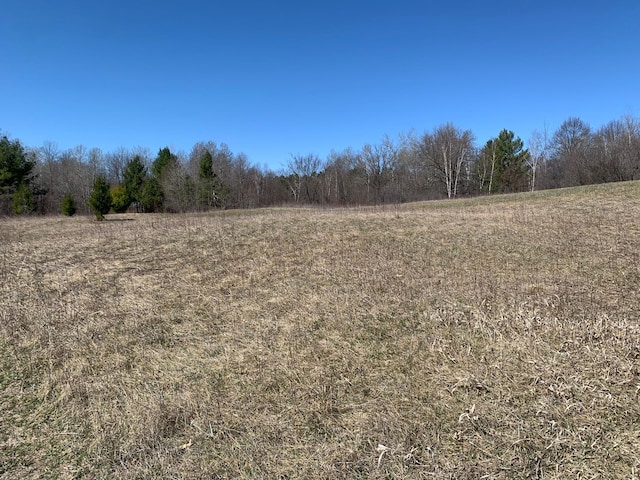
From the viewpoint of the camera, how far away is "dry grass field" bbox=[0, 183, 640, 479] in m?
2.25

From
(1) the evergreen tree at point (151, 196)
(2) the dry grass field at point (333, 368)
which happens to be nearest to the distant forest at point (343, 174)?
(1) the evergreen tree at point (151, 196)

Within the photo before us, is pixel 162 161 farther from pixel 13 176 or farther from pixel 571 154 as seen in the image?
pixel 571 154

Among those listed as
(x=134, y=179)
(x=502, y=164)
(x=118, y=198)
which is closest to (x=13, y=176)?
(x=118, y=198)

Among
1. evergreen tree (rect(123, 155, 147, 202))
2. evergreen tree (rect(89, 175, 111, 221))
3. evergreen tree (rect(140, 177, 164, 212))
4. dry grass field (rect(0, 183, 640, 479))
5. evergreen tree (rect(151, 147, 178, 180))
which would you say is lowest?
dry grass field (rect(0, 183, 640, 479))

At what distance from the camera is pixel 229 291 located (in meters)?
5.61

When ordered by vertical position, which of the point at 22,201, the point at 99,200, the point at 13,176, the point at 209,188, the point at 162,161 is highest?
the point at 162,161

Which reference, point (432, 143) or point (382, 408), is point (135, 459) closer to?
point (382, 408)

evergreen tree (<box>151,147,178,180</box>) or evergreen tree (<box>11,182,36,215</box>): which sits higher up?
evergreen tree (<box>151,147,178,180</box>)

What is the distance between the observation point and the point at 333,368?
3299 mm

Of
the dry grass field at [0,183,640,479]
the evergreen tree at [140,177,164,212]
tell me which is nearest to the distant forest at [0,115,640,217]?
the evergreen tree at [140,177,164,212]

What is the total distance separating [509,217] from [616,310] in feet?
22.6

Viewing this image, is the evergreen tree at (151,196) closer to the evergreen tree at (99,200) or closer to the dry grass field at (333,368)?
the evergreen tree at (99,200)

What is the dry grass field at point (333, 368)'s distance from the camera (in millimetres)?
2248

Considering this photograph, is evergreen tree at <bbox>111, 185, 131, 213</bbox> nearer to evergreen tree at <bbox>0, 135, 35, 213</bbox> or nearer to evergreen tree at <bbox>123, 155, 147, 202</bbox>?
evergreen tree at <bbox>0, 135, 35, 213</bbox>
